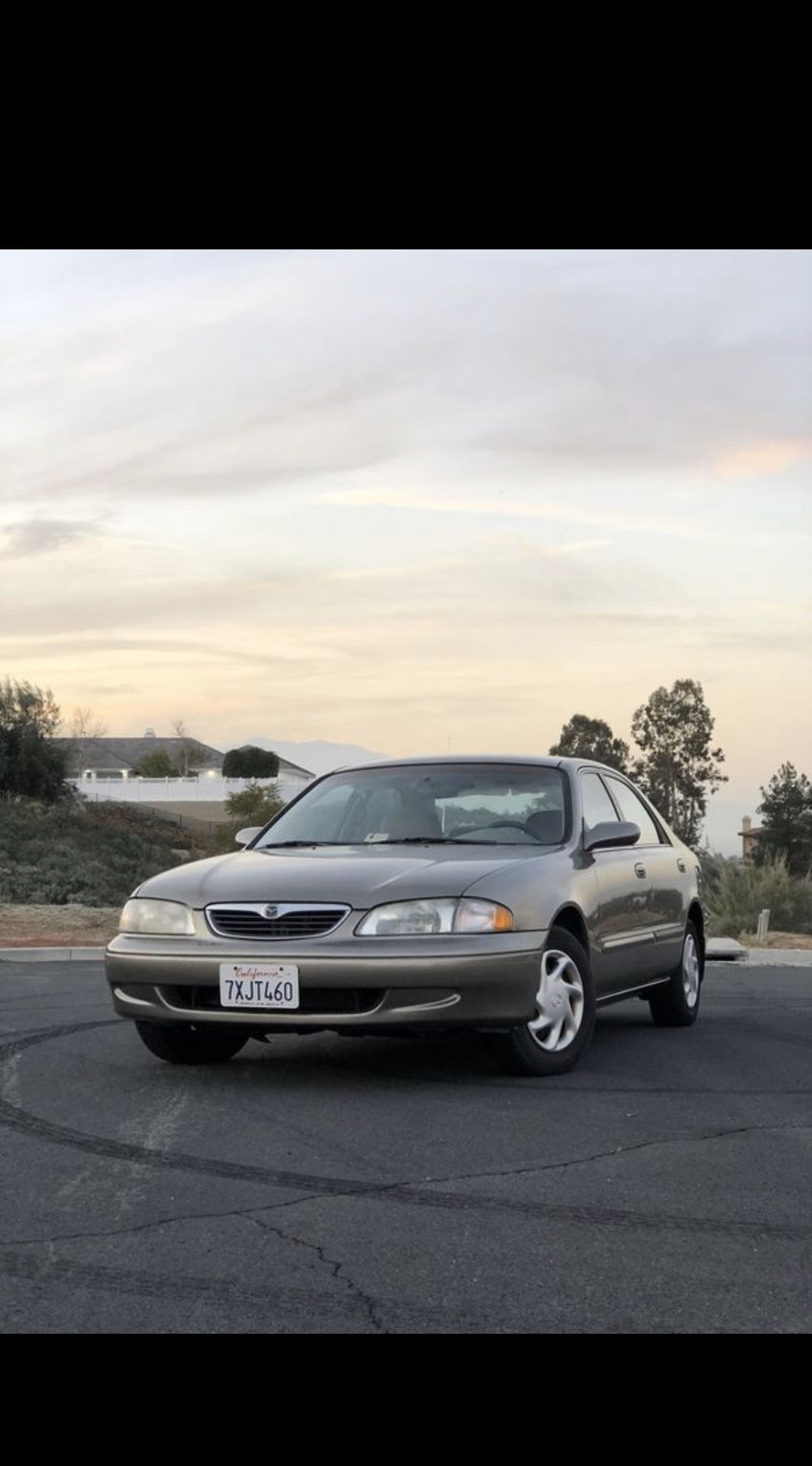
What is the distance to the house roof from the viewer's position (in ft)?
340

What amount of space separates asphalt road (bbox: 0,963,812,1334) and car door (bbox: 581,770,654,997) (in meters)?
0.44

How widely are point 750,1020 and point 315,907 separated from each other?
4.54m

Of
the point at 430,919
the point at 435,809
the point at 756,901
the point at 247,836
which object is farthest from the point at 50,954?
the point at 756,901

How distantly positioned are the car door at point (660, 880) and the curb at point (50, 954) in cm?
710

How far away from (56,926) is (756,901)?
940 cm

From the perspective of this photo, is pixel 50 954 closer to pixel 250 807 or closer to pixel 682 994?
pixel 682 994

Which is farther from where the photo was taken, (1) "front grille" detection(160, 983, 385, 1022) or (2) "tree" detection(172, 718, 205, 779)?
(2) "tree" detection(172, 718, 205, 779)

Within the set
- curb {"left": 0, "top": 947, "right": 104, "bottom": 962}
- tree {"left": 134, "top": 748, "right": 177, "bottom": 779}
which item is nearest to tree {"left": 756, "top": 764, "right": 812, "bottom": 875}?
tree {"left": 134, "top": 748, "right": 177, "bottom": 779}

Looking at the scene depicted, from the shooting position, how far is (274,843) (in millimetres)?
8977

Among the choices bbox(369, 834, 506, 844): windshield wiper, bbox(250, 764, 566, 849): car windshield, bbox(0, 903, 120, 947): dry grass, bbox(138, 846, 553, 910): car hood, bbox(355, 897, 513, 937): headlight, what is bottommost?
bbox(0, 903, 120, 947): dry grass

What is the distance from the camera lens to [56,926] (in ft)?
64.7

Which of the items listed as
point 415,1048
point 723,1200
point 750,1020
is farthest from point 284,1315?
point 750,1020

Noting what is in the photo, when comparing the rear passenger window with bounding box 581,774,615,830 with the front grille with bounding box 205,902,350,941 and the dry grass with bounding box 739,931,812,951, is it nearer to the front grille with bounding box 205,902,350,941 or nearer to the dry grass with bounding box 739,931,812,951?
the front grille with bounding box 205,902,350,941
